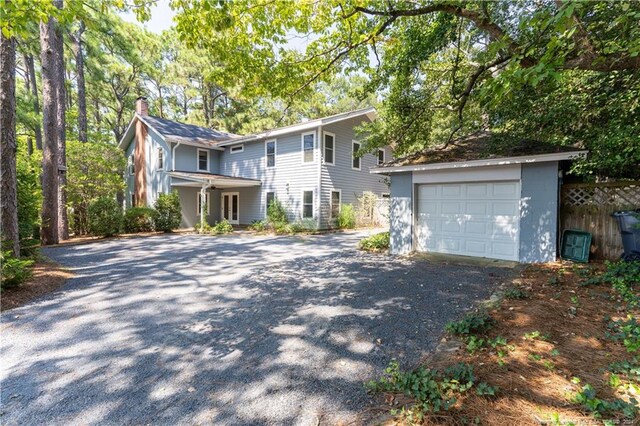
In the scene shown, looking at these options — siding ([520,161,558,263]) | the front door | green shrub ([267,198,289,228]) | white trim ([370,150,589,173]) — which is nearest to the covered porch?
the front door

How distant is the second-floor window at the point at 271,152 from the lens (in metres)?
16.5

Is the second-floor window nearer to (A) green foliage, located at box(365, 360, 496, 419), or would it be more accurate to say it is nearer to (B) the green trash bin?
(B) the green trash bin

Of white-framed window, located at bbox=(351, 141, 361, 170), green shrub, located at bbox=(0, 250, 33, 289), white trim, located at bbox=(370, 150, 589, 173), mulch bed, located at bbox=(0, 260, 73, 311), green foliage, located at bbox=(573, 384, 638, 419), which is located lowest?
mulch bed, located at bbox=(0, 260, 73, 311)

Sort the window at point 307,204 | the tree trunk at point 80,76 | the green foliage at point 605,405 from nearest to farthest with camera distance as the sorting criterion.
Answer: the green foliage at point 605,405 → the window at point 307,204 → the tree trunk at point 80,76

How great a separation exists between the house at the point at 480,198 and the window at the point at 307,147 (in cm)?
656

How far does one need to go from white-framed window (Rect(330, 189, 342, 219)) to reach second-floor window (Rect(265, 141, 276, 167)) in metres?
3.79

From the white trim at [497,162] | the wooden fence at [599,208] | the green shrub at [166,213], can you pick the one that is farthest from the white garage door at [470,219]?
the green shrub at [166,213]

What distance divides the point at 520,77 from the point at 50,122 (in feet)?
45.8

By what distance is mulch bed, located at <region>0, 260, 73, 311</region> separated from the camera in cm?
470

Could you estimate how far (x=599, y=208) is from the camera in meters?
6.55

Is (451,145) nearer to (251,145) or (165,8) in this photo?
(165,8)

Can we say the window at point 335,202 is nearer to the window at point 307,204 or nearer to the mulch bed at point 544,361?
the window at point 307,204

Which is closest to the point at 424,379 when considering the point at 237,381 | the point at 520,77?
the point at 237,381

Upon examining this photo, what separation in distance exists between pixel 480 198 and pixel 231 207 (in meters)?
14.5
